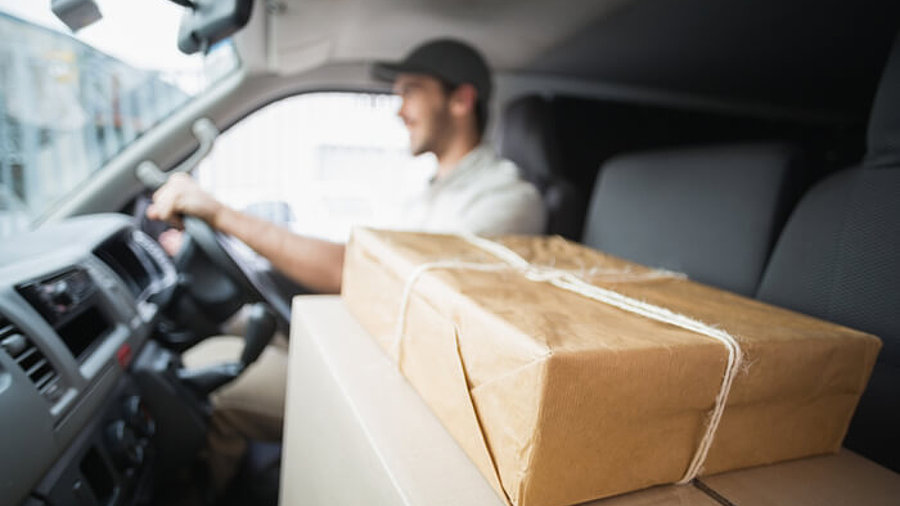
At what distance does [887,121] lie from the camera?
65 cm

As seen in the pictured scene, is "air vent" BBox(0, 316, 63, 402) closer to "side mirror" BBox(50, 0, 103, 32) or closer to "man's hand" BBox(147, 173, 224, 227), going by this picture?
"side mirror" BBox(50, 0, 103, 32)

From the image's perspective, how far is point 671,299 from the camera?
1.83ft

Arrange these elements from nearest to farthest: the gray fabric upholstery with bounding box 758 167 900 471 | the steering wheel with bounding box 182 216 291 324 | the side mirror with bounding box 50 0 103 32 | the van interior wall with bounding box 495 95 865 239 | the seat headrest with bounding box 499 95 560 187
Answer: the side mirror with bounding box 50 0 103 32
the gray fabric upholstery with bounding box 758 167 900 471
the steering wheel with bounding box 182 216 291 324
the seat headrest with bounding box 499 95 560 187
the van interior wall with bounding box 495 95 865 239

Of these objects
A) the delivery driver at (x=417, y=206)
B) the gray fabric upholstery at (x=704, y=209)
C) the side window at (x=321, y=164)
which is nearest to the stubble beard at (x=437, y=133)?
the delivery driver at (x=417, y=206)

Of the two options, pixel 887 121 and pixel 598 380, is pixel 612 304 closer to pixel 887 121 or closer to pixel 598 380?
pixel 598 380

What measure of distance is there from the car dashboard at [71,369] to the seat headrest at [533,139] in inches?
48.8

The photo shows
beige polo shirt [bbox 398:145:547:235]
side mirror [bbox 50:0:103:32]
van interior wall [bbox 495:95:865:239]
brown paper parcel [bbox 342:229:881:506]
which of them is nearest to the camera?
brown paper parcel [bbox 342:229:881:506]

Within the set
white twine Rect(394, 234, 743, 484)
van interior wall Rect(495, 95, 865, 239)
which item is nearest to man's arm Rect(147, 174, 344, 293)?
white twine Rect(394, 234, 743, 484)

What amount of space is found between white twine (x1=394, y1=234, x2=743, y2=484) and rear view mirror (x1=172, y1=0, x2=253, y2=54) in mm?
429

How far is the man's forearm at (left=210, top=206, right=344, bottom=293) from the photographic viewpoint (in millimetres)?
1150

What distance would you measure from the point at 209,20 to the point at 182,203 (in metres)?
0.58

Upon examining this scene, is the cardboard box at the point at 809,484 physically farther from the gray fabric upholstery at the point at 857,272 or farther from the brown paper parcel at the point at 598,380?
the gray fabric upholstery at the point at 857,272

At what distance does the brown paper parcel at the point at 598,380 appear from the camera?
342 mm

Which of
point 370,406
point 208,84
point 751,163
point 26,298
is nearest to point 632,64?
point 751,163
